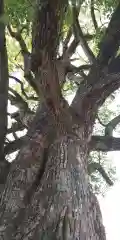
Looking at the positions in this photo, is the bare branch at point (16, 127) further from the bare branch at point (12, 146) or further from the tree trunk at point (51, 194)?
the tree trunk at point (51, 194)

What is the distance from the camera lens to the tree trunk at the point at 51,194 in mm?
3580

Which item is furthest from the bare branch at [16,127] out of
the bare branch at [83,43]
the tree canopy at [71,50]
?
the bare branch at [83,43]

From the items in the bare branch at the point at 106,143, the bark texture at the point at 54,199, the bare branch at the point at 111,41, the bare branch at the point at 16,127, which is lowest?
the bark texture at the point at 54,199

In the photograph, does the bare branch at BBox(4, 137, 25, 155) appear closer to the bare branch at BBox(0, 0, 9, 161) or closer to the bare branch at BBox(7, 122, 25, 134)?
the bare branch at BBox(0, 0, 9, 161)

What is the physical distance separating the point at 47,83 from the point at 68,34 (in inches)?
149

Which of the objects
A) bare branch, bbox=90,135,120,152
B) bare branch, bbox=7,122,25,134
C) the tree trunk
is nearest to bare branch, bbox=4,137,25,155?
the tree trunk

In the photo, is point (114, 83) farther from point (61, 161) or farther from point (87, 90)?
point (61, 161)

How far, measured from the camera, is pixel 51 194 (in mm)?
3896

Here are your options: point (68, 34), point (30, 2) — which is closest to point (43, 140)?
point (30, 2)

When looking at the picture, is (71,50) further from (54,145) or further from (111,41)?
(54,145)

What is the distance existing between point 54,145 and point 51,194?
91 cm

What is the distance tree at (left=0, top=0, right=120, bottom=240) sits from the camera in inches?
144

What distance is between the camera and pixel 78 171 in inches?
165

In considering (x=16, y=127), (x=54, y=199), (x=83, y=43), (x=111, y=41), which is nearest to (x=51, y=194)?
(x=54, y=199)
